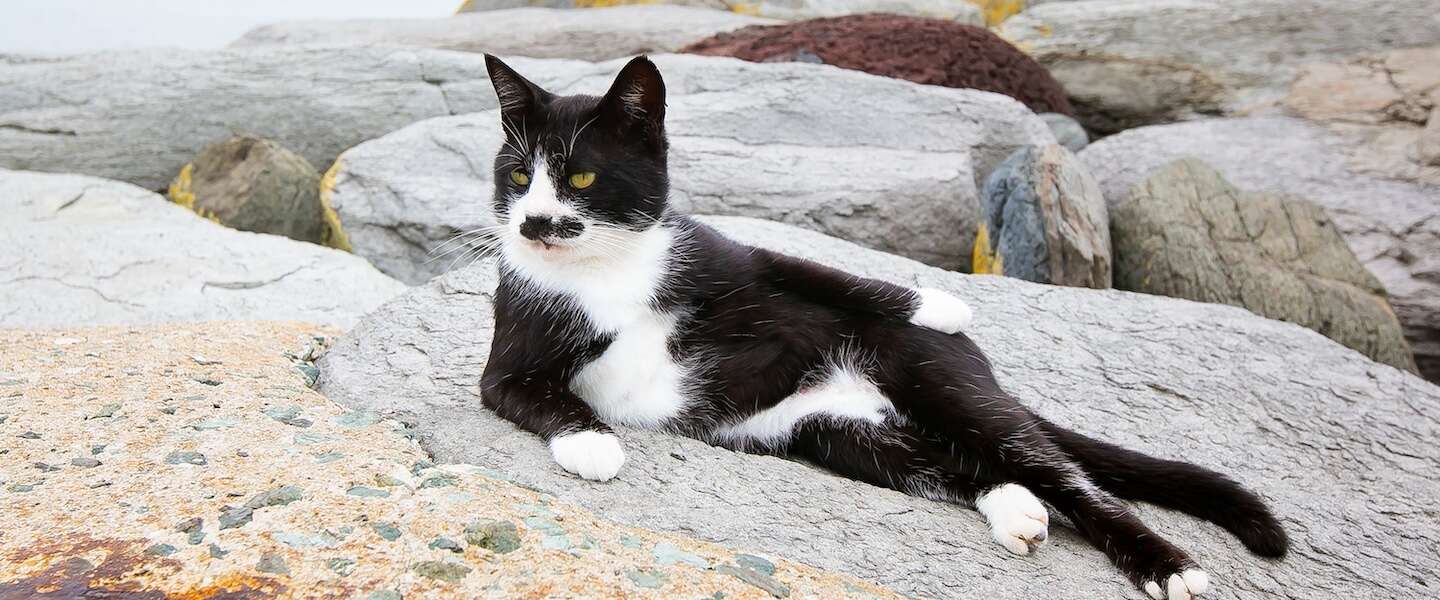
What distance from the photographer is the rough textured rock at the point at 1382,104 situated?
627 cm

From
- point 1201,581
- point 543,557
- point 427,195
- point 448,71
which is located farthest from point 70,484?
point 448,71

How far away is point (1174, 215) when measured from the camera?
511 centimetres

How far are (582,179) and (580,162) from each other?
0.14ft

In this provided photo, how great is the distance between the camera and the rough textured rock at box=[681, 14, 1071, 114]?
287 inches

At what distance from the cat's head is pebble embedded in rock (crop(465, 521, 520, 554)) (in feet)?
2.60

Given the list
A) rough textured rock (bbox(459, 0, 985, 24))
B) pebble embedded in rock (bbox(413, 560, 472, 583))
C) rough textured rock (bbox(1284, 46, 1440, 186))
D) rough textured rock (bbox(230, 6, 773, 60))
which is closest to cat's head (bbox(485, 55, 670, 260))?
pebble embedded in rock (bbox(413, 560, 472, 583))

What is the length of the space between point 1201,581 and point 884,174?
3.48m

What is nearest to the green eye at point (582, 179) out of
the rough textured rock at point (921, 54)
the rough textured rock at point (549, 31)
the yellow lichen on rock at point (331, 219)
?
the yellow lichen on rock at point (331, 219)

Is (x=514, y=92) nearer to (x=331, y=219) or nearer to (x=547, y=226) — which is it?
(x=547, y=226)

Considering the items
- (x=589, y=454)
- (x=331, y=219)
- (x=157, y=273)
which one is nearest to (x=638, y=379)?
(x=589, y=454)

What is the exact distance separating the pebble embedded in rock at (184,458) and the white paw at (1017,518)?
1.73 metres

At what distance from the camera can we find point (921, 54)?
739 centimetres

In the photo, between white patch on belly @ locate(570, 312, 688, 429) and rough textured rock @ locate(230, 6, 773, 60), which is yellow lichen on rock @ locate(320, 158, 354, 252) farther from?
rough textured rock @ locate(230, 6, 773, 60)

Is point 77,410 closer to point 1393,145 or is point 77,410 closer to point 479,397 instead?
point 479,397
